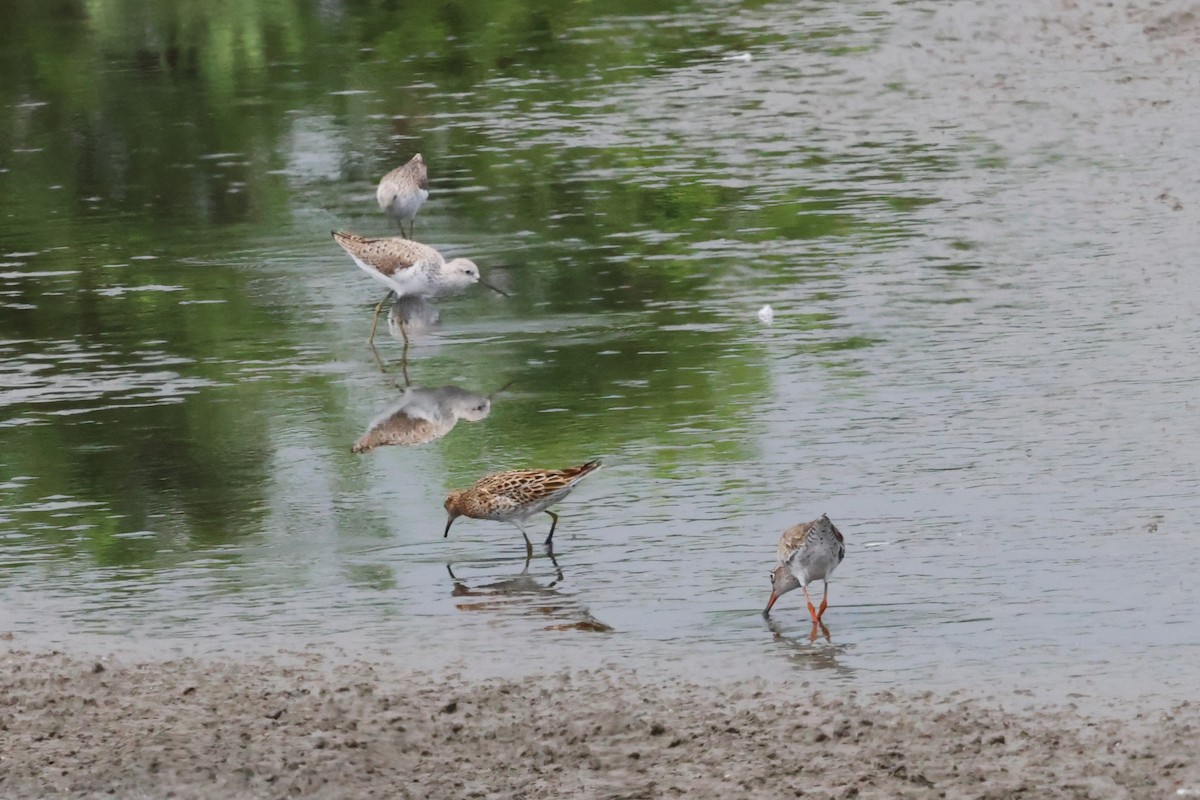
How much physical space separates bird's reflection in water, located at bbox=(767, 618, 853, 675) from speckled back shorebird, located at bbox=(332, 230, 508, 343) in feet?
21.3

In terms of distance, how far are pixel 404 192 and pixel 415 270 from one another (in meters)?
2.54

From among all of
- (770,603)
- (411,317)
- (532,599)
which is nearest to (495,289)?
(411,317)

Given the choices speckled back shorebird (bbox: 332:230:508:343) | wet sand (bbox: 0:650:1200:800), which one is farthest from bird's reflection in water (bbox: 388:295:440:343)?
wet sand (bbox: 0:650:1200:800)

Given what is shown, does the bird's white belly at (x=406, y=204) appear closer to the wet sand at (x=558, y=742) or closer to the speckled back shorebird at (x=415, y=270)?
the speckled back shorebird at (x=415, y=270)

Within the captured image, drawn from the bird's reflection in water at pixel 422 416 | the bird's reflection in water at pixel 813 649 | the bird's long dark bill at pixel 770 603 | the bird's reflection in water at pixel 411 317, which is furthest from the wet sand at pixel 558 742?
the bird's reflection in water at pixel 411 317

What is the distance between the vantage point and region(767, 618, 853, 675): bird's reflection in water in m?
9.24

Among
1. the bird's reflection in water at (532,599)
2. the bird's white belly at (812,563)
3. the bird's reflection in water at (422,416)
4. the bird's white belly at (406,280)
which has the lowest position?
the bird's reflection in water at (422,416)

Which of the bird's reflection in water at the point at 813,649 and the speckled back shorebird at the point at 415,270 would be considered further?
the speckled back shorebird at the point at 415,270

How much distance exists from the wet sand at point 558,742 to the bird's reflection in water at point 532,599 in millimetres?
725

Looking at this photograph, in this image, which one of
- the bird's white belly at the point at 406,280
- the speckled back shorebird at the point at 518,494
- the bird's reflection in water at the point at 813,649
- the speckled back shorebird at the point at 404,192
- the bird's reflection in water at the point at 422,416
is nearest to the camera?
the bird's reflection in water at the point at 813,649

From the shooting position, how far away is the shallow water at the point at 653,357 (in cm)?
1008

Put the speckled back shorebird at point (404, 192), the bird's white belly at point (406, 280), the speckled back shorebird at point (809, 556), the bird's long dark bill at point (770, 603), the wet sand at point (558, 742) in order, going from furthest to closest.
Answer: the speckled back shorebird at point (404, 192) < the bird's white belly at point (406, 280) < the bird's long dark bill at point (770, 603) < the speckled back shorebird at point (809, 556) < the wet sand at point (558, 742)

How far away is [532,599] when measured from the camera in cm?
1027

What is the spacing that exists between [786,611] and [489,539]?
75.3 inches
